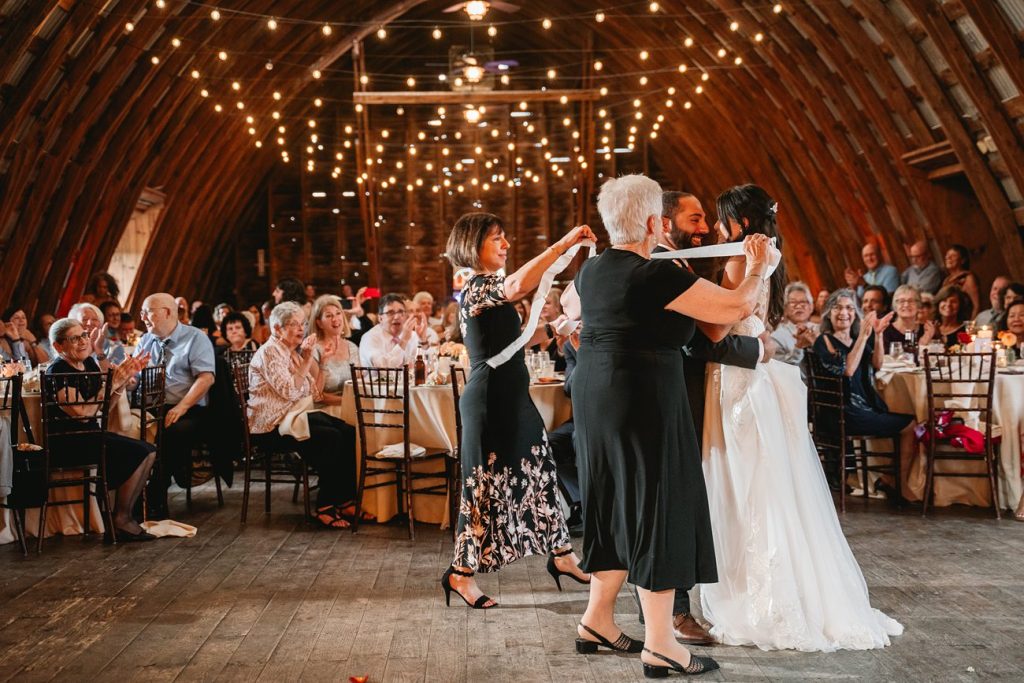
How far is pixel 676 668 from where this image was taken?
A: 362cm

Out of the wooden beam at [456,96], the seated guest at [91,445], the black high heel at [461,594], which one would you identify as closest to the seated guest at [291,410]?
the seated guest at [91,445]

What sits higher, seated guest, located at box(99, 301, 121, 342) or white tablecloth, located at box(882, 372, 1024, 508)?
seated guest, located at box(99, 301, 121, 342)

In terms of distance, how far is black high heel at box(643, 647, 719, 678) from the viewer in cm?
361

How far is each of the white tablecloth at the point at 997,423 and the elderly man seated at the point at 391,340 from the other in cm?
305

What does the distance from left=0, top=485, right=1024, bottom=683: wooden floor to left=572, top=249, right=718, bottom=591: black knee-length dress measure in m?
0.45

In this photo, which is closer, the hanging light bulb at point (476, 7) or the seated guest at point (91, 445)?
the seated guest at point (91, 445)

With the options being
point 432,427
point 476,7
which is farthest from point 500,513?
point 476,7

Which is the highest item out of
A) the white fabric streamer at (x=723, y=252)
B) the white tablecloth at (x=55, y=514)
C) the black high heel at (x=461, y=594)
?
the white fabric streamer at (x=723, y=252)

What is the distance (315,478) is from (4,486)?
2.94 m

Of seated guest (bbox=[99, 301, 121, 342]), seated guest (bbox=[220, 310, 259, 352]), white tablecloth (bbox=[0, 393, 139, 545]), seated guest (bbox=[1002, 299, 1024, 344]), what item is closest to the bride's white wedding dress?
white tablecloth (bbox=[0, 393, 139, 545])

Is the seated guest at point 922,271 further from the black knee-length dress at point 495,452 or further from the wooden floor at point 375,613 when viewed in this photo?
the black knee-length dress at point 495,452

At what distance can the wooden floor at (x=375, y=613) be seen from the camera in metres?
3.77

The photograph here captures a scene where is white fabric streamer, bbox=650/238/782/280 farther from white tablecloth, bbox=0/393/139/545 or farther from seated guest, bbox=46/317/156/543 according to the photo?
white tablecloth, bbox=0/393/139/545

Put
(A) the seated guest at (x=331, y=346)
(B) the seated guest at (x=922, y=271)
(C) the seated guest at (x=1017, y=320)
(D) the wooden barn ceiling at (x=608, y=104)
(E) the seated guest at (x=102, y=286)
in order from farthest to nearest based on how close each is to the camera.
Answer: (E) the seated guest at (x=102, y=286) → (B) the seated guest at (x=922, y=271) → (D) the wooden barn ceiling at (x=608, y=104) → (C) the seated guest at (x=1017, y=320) → (A) the seated guest at (x=331, y=346)
